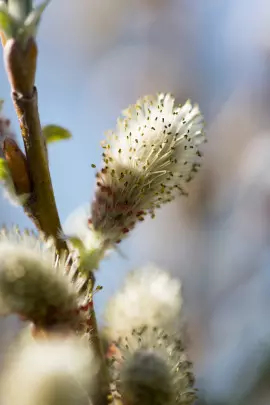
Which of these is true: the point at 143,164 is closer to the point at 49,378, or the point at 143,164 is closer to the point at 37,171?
the point at 37,171

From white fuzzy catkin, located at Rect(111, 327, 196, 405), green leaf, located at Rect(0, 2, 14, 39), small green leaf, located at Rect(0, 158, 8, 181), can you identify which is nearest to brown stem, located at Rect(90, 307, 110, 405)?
white fuzzy catkin, located at Rect(111, 327, 196, 405)

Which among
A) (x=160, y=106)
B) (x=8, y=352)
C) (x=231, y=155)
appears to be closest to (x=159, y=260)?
(x=231, y=155)

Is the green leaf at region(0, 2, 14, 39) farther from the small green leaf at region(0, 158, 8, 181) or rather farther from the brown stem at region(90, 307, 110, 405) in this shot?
the brown stem at region(90, 307, 110, 405)

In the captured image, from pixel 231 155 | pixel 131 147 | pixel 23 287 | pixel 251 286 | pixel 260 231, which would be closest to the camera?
pixel 23 287

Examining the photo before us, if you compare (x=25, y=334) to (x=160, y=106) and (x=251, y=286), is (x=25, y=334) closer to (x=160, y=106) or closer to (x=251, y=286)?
(x=160, y=106)

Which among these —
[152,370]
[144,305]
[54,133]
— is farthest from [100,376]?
[54,133]

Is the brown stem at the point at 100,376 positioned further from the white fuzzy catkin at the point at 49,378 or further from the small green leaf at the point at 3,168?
the small green leaf at the point at 3,168
